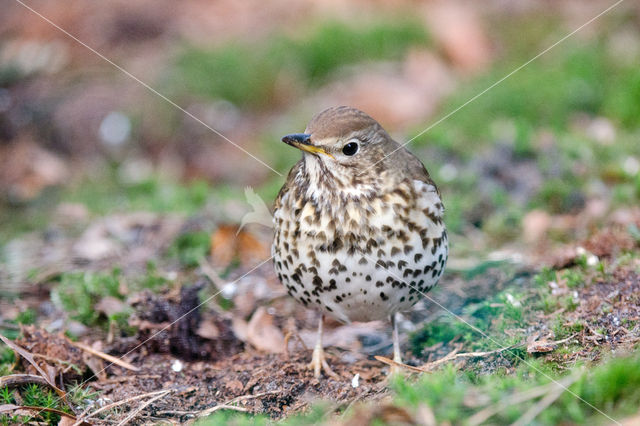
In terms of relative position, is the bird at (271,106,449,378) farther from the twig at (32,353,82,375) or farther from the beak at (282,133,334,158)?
the twig at (32,353,82,375)

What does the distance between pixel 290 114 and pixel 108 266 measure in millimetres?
3910

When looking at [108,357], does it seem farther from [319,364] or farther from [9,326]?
[319,364]

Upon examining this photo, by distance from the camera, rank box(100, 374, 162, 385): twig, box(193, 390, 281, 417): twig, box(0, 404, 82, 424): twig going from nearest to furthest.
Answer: box(0, 404, 82, 424): twig, box(193, 390, 281, 417): twig, box(100, 374, 162, 385): twig

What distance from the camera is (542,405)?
8.24 ft

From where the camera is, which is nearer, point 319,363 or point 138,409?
point 138,409

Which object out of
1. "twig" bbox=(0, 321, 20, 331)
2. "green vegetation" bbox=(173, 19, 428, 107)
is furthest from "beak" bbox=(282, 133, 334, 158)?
"green vegetation" bbox=(173, 19, 428, 107)

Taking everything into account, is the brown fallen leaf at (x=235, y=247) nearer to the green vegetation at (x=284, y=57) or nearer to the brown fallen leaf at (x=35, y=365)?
the brown fallen leaf at (x=35, y=365)

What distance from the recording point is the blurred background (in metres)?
6.11

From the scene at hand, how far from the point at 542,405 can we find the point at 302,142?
1.55 meters

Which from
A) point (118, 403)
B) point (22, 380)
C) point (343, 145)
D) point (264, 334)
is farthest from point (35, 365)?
point (343, 145)

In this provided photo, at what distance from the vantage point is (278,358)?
13.0 feet

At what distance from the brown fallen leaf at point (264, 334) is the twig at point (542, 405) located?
1.84 meters

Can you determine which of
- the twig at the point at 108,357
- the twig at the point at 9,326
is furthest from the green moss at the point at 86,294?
the twig at the point at 108,357

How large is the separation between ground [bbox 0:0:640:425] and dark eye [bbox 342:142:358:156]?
97cm
